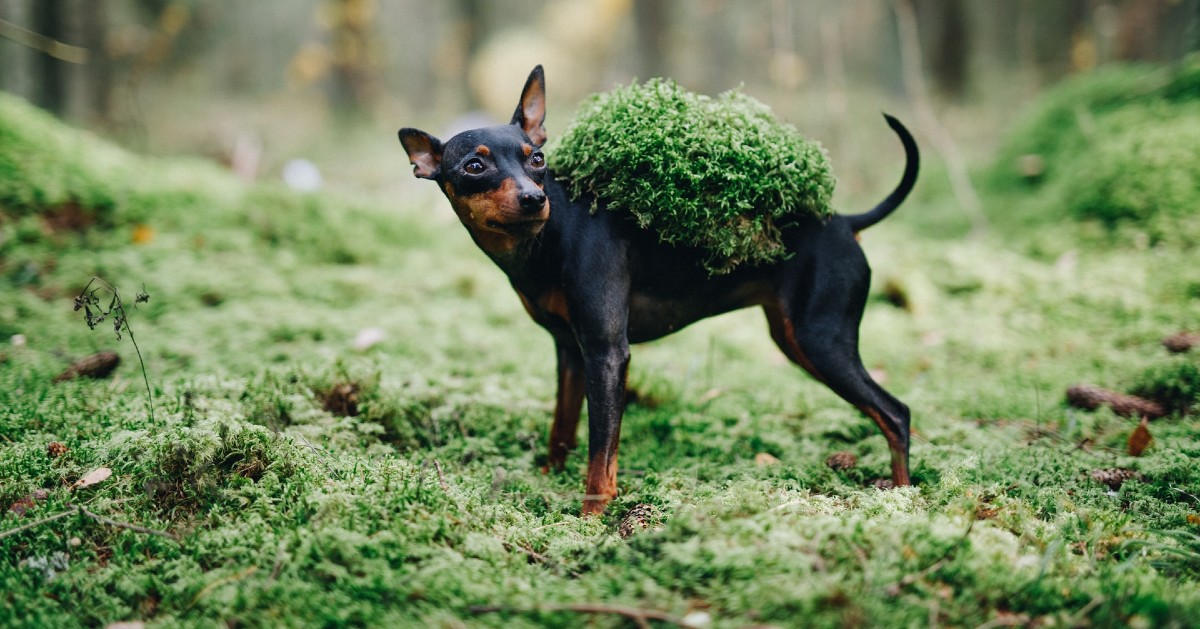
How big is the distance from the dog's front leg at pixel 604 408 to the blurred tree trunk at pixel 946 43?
12483mm

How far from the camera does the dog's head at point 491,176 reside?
A: 2.60 metres

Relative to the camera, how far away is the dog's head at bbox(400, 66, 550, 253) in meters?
2.60

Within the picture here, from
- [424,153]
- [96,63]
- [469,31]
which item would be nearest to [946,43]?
[469,31]

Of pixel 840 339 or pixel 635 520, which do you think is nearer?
pixel 635 520

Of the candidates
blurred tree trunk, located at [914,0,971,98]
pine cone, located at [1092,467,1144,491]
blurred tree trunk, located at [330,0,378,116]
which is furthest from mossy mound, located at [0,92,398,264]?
blurred tree trunk, located at [914,0,971,98]

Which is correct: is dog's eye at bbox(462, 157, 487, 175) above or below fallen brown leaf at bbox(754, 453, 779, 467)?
above

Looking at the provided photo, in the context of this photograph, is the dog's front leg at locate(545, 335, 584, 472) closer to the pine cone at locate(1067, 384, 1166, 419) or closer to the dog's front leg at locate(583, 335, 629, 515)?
the dog's front leg at locate(583, 335, 629, 515)

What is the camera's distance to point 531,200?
2.56 m

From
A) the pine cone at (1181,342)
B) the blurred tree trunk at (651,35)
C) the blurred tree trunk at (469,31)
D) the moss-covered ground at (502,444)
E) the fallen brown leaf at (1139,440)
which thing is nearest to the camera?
the moss-covered ground at (502,444)

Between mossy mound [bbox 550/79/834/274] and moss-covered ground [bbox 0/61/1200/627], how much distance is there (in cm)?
105

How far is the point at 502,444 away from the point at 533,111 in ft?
5.35

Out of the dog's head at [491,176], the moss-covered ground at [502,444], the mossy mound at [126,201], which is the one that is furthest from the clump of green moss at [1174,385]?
the mossy mound at [126,201]

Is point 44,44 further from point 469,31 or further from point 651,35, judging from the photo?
point 469,31

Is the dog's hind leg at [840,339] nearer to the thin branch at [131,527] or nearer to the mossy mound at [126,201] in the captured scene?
the thin branch at [131,527]
